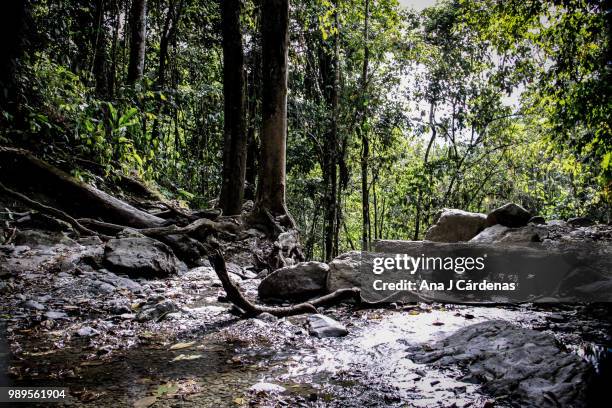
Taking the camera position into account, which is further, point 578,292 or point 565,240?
point 565,240

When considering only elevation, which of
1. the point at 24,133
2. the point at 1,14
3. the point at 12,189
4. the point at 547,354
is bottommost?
the point at 547,354

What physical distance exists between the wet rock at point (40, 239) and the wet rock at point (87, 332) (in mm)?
2227

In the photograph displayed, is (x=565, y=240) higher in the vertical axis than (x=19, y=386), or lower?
higher

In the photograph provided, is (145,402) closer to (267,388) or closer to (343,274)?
(267,388)

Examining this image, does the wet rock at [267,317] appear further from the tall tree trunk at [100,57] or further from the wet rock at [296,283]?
the tall tree trunk at [100,57]

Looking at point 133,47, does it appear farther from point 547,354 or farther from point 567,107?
point 547,354

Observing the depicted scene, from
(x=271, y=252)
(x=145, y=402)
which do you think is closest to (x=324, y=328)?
(x=145, y=402)

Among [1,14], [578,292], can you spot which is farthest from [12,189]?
[578,292]

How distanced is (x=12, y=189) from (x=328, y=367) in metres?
4.98

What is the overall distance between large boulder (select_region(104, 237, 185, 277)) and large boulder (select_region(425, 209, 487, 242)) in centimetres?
615

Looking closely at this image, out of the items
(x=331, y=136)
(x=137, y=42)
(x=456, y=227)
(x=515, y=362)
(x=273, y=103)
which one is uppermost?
(x=137, y=42)

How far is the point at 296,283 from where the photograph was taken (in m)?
4.13

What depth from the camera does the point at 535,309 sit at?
398cm

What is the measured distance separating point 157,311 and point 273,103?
4381mm
